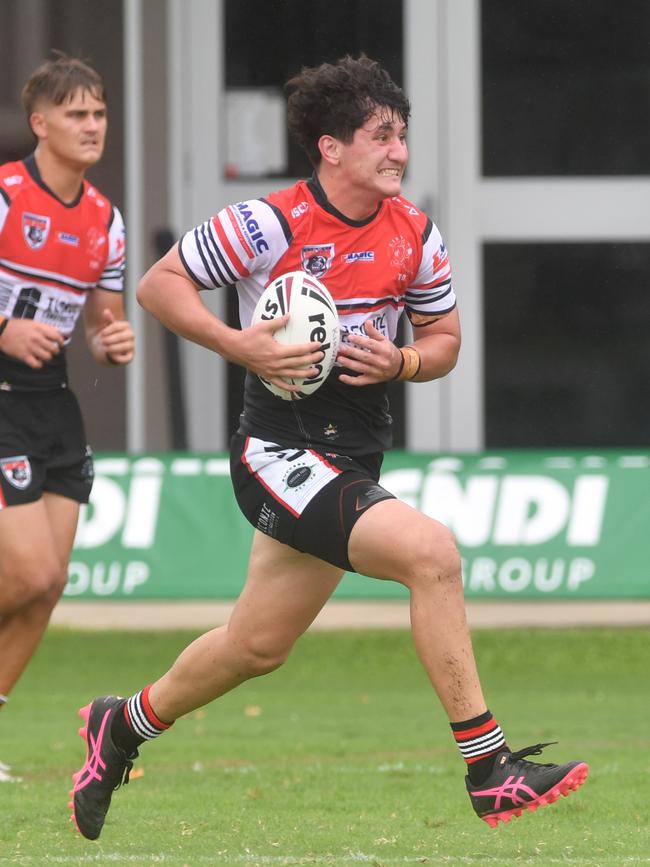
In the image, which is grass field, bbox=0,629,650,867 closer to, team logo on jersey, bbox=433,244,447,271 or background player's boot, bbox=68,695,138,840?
background player's boot, bbox=68,695,138,840

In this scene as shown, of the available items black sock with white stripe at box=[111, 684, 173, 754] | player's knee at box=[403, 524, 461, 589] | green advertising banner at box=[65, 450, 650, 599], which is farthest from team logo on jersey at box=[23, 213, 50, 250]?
green advertising banner at box=[65, 450, 650, 599]

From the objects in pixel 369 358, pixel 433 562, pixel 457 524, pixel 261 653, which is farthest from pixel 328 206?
pixel 457 524

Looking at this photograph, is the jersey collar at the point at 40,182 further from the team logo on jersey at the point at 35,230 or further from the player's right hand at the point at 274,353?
the player's right hand at the point at 274,353

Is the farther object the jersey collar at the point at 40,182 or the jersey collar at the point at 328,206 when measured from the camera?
the jersey collar at the point at 40,182

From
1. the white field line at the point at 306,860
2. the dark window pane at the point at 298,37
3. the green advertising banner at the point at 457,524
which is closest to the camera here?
the white field line at the point at 306,860

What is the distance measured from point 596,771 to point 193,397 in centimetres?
705

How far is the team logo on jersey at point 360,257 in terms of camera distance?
5.16m

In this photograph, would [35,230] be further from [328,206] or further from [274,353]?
[274,353]

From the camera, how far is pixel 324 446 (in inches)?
203

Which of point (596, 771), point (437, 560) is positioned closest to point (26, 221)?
point (437, 560)

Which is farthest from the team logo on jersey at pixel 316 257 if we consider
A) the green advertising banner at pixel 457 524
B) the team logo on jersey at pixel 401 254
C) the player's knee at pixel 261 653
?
the green advertising banner at pixel 457 524

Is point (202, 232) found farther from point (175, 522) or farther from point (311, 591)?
point (175, 522)

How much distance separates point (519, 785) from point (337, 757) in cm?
298

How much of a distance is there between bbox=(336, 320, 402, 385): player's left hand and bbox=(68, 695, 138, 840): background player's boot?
1340 millimetres
